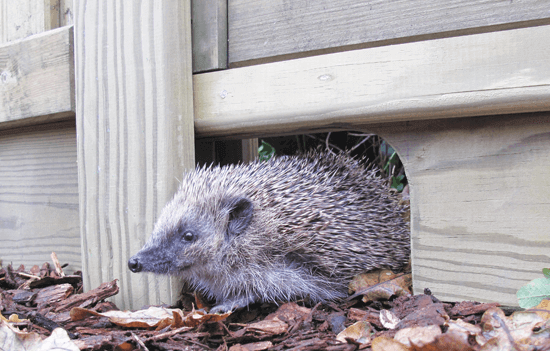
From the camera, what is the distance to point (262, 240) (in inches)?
113

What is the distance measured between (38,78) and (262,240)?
2.28 metres

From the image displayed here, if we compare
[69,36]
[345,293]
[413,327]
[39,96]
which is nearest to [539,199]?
[413,327]

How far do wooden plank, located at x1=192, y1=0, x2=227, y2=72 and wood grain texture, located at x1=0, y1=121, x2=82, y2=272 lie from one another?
136cm

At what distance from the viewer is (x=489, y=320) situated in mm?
1916

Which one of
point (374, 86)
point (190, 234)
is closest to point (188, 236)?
point (190, 234)

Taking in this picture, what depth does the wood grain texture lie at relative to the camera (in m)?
3.62

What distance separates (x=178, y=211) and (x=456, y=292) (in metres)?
1.76

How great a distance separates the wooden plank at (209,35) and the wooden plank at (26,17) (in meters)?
1.56

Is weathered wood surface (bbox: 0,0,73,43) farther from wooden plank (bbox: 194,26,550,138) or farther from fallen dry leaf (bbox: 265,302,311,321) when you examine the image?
fallen dry leaf (bbox: 265,302,311,321)

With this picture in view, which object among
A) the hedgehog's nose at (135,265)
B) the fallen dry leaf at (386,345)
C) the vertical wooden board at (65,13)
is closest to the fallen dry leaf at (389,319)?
the fallen dry leaf at (386,345)

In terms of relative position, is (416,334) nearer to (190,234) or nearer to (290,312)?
(290,312)

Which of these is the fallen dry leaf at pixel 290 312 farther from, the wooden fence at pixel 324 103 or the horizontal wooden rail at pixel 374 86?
the horizontal wooden rail at pixel 374 86

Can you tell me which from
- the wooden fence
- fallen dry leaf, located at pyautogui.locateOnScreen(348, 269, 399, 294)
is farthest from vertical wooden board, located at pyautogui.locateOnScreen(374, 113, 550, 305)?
fallen dry leaf, located at pyautogui.locateOnScreen(348, 269, 399, 294)

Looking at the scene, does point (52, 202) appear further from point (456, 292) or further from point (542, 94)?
point (542, 94)
